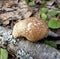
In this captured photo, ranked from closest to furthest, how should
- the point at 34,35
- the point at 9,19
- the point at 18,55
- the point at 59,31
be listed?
the point at 34,35
the point at 18,55
the point at 59,31
the point at 9,19

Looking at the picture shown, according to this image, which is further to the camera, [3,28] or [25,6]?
[25,6]

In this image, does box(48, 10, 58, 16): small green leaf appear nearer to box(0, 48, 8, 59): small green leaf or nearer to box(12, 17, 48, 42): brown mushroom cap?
box(12, 17, 48, 42): brown mushroom cap

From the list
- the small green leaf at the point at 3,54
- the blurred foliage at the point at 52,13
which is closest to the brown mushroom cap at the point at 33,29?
the small green leaf at the point at 3,54

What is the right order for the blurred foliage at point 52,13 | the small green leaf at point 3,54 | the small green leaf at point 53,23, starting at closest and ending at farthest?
the small green leaf at point 3,54, the small green leaf at point 53,23, the blurred foliage at point 52,13

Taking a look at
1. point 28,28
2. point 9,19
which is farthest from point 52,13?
point 28,28

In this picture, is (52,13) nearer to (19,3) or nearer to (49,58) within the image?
(19,3)

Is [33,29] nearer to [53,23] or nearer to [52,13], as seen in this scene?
[53,23]

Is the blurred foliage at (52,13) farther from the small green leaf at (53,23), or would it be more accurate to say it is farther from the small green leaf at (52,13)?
the small green leaf at (53,23)

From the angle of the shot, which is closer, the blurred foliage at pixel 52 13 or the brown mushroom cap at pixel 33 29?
the brown mushroom cap at pixel 33 29

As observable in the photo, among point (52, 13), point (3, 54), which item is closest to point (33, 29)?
point (3, 54)

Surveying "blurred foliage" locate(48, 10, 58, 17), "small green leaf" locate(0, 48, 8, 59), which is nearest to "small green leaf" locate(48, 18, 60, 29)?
"blurred foliage" locate(48, 10, 58, 17)

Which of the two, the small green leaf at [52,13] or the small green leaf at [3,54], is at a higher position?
the small green leaf at [52,13]
